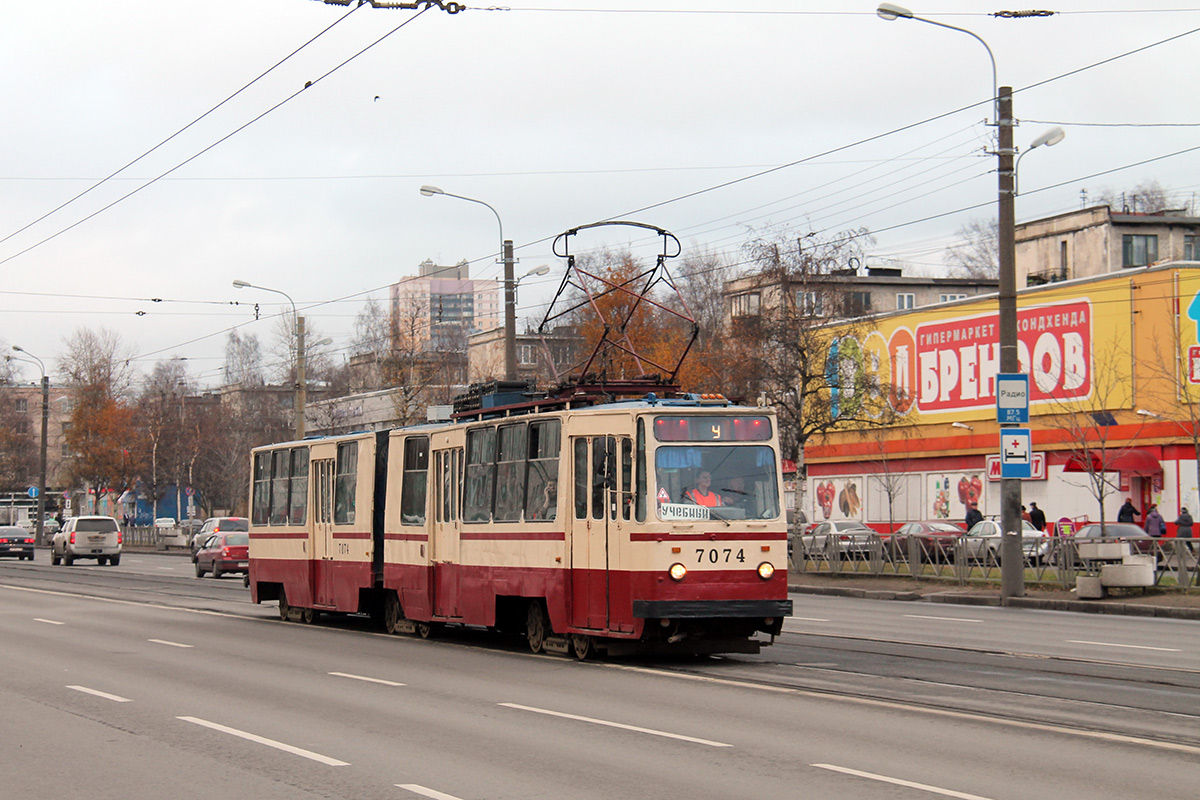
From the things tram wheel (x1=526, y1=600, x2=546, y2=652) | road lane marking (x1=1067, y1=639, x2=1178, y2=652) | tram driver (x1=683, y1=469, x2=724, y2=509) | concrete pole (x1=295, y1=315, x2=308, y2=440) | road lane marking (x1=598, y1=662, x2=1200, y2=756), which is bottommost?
road lane marking (x1=1067, y1=639, x2=1178, y2=652)

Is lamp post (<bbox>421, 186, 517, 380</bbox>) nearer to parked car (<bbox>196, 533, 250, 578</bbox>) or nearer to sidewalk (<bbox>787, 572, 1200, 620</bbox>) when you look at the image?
sidewalk (<bbox>787, 572, 1200, 620</bbox>)

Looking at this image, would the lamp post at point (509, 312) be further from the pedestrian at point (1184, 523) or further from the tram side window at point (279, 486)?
the pedestrian at point (1184, 523)

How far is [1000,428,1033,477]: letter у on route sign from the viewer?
26938 millimetres

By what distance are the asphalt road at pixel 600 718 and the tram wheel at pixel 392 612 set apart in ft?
3.23

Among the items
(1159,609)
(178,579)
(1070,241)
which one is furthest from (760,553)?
(1070,241)

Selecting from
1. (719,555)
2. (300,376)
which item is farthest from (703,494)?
(300,376)

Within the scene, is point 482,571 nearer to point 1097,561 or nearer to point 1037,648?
point 1037,648

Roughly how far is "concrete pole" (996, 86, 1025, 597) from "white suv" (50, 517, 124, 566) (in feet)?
123

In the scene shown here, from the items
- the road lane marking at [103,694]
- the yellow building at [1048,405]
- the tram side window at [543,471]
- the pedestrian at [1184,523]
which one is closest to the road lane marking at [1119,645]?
the tram side window at [543,471]

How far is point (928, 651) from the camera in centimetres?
1706

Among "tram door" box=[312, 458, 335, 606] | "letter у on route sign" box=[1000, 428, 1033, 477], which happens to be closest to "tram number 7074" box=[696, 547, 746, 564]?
"tram door" box=[312, 458, 335, 606]

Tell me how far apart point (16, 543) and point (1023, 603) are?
49092mm

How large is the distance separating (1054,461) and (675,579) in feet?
113

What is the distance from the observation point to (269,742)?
10.6 m
